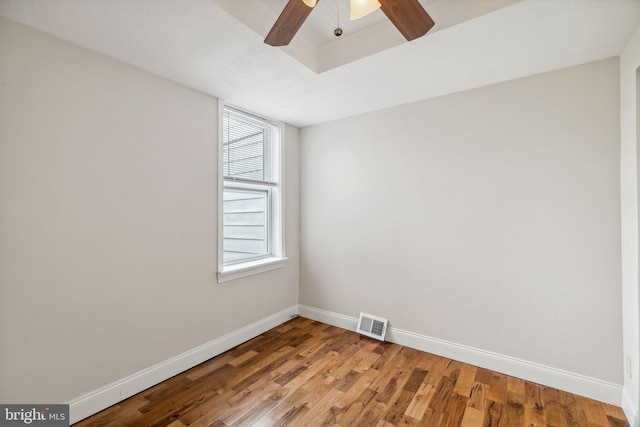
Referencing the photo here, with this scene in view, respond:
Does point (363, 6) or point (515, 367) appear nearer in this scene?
point (363, 6)

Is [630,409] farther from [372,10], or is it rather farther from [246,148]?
[246,148]

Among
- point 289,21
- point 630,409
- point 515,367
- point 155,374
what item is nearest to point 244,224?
point 155,374

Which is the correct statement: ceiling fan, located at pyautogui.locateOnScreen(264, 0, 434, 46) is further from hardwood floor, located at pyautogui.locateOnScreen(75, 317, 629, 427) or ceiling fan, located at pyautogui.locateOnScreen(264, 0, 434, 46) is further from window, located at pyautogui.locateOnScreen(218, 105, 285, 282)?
hardwood floor, located at pyautogui.locateOnScreen(75, 317, 629, 427)

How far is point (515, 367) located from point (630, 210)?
1.36 metres

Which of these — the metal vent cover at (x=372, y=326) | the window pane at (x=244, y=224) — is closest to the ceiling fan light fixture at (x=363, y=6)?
the window pane at (x=244, y=224)

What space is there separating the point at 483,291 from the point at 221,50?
2678 millimetres

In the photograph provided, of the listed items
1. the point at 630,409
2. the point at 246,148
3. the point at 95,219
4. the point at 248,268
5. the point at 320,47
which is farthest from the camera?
the point at 246,148

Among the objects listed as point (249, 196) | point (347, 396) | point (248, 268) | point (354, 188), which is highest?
point (354, 188)

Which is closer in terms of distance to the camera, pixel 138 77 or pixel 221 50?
pixel 221 50

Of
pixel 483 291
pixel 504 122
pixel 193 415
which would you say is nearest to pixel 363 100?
pixel 504 122

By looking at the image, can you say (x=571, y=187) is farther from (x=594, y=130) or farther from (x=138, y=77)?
(x=138, y=77)

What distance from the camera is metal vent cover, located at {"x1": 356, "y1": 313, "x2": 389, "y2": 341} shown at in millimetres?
2794

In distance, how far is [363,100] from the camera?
104 inches

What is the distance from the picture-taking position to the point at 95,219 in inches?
71.5
